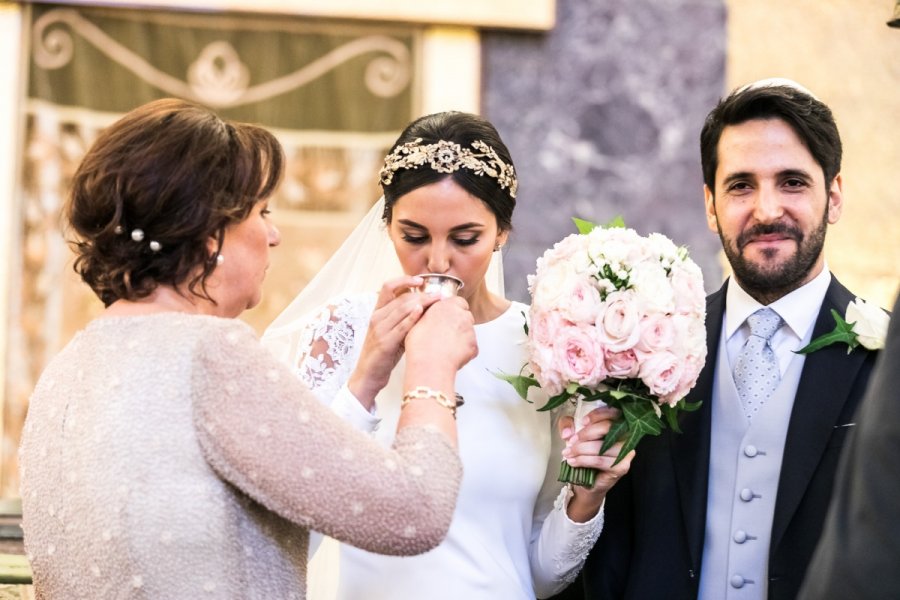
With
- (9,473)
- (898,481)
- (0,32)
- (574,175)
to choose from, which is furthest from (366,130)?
(898,481)

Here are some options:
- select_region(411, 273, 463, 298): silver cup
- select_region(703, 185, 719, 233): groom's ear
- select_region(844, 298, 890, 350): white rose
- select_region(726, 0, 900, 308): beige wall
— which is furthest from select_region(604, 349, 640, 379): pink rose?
select_region(726, 0, 900, 308): beige wall

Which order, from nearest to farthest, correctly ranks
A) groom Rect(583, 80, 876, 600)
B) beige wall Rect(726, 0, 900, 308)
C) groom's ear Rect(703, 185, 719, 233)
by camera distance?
1. groom Rect(583, 80, 876, 600)
2. groom's ear Rect(703, 185, 719, 233)
3. beige wall Rect(726, 0, 900, 308)

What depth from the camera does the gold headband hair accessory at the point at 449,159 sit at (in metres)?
2.55

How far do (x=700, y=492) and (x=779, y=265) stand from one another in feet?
1.92

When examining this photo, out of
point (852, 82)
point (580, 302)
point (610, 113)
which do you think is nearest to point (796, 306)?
point (580, 302)

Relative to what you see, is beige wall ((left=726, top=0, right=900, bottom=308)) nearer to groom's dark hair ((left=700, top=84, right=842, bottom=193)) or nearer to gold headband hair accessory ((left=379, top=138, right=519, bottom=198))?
groom's dark hair ((left=700, top=84, right=842, bottom=193))

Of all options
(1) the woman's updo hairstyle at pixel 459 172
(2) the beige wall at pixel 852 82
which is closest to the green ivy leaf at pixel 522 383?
(1) the woman's updo hairstyle at pixel 459 172

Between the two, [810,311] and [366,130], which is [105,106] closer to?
[366,130]

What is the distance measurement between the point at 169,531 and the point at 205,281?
0.44 m

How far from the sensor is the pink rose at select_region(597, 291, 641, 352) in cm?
213

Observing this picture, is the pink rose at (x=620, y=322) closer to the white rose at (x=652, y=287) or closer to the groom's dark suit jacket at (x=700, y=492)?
the white rose at (x=652, y=287)

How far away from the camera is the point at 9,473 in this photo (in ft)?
15.6

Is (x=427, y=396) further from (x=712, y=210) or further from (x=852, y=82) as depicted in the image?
(x=852, y=82)

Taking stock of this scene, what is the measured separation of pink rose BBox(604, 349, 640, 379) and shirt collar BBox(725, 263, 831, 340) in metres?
0.57
